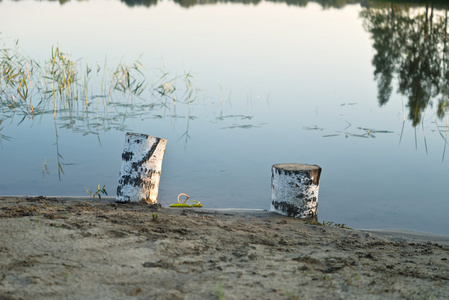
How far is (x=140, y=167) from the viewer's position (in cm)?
591

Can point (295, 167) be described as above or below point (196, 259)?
above

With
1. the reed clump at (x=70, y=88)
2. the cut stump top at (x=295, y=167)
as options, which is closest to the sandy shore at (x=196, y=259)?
the cut stump top at (x=295, y=167)

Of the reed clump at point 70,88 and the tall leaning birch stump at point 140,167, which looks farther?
the reed clump at point 70,88

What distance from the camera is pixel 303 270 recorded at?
3.78 m

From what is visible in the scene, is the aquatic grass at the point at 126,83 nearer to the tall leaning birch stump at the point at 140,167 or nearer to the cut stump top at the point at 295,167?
the tall leaning birch stump at the point at 140,167

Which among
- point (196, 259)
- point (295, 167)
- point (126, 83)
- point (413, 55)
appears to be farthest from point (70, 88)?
point (413, 55)

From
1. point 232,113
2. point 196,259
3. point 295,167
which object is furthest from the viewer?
point 232,113

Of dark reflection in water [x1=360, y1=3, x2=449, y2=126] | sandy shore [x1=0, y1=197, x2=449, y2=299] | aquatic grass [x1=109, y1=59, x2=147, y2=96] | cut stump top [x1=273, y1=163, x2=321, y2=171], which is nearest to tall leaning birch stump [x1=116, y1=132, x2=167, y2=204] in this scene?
sandy shore [x1=0, y1=197, x2=449, y2=299]

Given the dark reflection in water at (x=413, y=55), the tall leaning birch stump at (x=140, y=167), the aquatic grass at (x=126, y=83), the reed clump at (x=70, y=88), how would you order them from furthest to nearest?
the dark reflection in water at (x=413, y=55) → the aquatic grass at (x=126, y=83) → the reed clump at (x=70, y=88) → the tall leaning birch stump at (x=140, y=167)

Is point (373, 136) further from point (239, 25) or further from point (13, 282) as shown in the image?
point (239, 25)

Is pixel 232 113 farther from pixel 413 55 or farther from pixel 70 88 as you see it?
pixel 413 55

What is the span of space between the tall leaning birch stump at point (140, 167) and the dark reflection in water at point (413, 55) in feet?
22.2

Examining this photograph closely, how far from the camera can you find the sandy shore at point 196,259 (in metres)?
3.33

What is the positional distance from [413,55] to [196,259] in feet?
55.1
